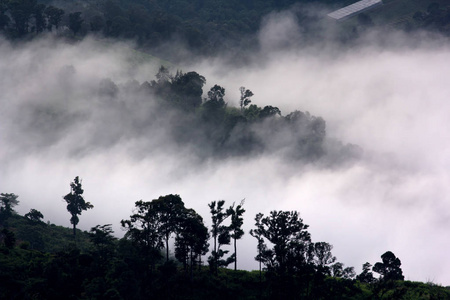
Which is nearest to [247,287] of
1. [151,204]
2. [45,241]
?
[151,204]

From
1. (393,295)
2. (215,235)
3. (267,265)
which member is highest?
(215,235)

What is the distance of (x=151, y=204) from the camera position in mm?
91562

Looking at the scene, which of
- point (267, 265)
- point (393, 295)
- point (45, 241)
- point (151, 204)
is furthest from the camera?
point (45, 241)

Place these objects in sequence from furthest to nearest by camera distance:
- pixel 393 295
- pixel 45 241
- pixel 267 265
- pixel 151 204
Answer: pixel 45 241
pixel 151 204
pixel 267 265
pixel 393 295

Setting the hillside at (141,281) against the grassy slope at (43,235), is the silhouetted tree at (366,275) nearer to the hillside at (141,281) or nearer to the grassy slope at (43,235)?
the hillside at (141,281)

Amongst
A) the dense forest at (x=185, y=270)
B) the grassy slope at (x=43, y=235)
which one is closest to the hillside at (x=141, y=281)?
the dense forest at (x=185, y=270)

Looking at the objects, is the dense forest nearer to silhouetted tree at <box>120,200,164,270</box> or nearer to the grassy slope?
silhouetted tree at <box>120,200,164,270</box>

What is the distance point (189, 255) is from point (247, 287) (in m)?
12.9

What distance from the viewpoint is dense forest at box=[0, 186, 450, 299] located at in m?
77.8

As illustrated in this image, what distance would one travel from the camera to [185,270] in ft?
300

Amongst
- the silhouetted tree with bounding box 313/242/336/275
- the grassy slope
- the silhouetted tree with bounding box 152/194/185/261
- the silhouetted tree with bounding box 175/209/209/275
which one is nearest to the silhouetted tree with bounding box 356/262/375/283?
the silhouetted tree with bounding box 313/242/336/275

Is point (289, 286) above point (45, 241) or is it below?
below

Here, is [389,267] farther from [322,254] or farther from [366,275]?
[322,254]

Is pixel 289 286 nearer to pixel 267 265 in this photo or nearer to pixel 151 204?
pixel 267 265
